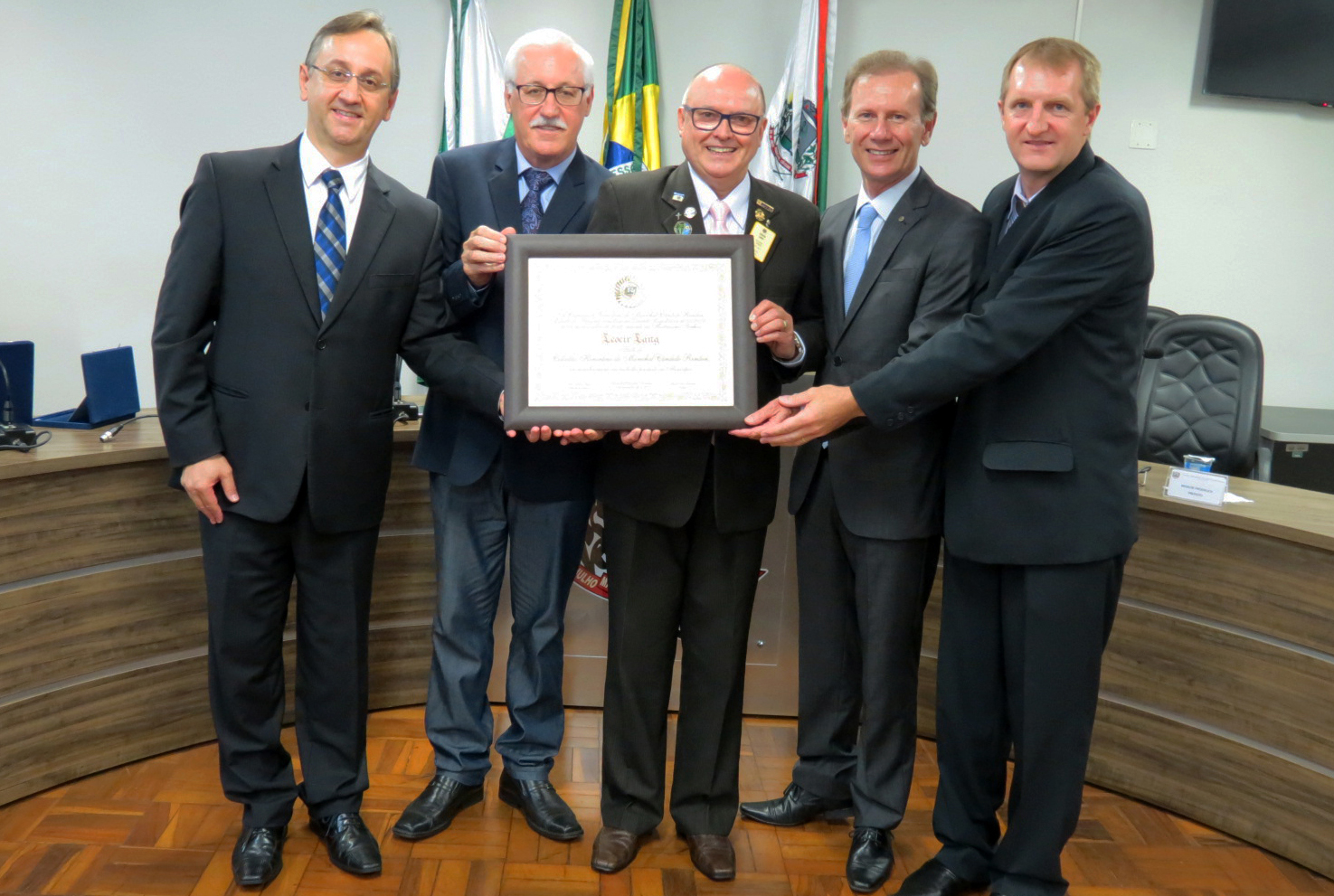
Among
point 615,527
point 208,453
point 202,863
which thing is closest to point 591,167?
point 615,527

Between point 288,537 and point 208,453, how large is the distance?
24 centimetres

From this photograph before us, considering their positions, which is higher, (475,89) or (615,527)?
(475,89)

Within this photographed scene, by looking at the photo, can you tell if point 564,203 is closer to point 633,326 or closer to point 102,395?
point 633,326

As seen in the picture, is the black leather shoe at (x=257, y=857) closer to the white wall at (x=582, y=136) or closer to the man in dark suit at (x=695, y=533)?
the man in dark suit at (x=695, y=533)

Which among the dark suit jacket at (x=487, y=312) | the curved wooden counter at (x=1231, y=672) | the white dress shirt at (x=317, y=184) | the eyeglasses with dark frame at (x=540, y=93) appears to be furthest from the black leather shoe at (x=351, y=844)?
the curved wooden counter at (x=1231, y=672)

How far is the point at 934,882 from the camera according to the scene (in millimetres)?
2250

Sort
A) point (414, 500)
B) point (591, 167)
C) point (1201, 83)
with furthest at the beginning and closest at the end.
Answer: point (1201, 83) → point (414, 500) → point (591, 167)

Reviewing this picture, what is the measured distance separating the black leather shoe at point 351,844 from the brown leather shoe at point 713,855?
2.28 feet

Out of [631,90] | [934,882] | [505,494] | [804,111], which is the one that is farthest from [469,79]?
[934,882]

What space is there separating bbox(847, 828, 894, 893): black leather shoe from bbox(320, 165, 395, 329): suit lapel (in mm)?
1612

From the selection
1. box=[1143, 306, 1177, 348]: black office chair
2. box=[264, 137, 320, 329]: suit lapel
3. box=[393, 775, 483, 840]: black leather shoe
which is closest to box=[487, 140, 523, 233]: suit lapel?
box=[264, 137, 320, 329]: suit lapel

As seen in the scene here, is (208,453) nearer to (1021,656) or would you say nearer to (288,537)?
(288,537)

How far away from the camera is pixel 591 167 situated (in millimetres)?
2330

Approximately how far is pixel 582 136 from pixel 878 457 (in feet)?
9.78
